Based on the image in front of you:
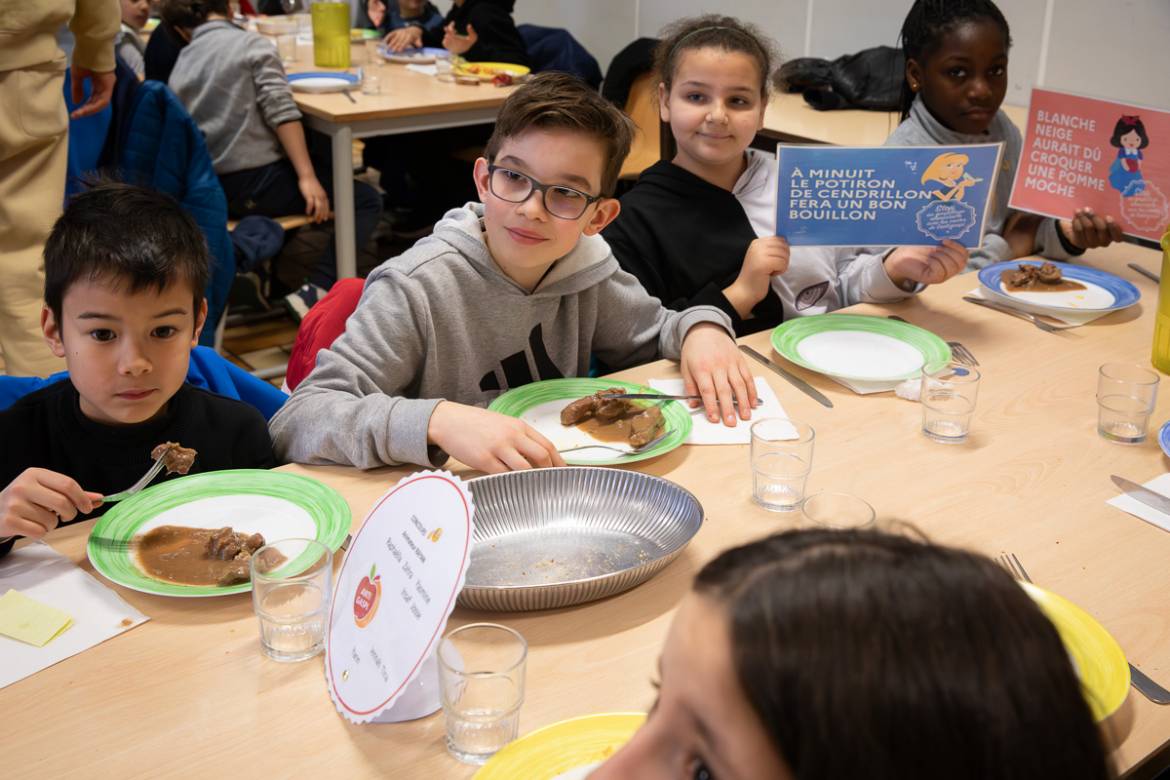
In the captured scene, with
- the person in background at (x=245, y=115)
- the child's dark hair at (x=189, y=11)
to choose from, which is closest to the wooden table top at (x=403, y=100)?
the person in background at (x=245, y=115)

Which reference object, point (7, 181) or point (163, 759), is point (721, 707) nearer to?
point (163, 759)

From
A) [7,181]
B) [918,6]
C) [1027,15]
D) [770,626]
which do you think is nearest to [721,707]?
[770,626]

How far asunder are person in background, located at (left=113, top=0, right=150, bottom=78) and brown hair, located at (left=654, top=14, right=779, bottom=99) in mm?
2668

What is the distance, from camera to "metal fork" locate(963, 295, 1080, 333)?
2143 millimetres

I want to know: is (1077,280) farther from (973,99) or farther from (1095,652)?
(1095,652)

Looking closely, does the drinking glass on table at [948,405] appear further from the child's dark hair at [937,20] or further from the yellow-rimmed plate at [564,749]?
the child's dark hair at [937,20]

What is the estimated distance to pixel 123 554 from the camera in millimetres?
1263

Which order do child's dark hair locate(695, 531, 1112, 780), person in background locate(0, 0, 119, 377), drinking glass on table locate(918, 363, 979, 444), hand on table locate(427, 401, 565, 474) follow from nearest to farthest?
child's dark hair locate(695, 531, 1112, 780), hand on table locate(427, 401, 565, 474), drinking glass on table locate(918, 363, 979, 444), person in background locate(0, 0, 119, 377)

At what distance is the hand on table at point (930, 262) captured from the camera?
2162mm

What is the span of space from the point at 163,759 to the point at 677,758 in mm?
570

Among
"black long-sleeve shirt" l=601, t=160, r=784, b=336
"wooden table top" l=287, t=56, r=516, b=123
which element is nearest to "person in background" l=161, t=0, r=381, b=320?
"wooden table top" l=287, t=56, r=516, b=123

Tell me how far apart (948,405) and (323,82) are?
10.7ft

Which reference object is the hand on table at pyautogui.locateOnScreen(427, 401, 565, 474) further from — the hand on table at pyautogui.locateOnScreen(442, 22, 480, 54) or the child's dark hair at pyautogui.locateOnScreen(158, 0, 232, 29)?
the hand on table at pyautogui.locateOnScreen(442, 22, 480, 54)

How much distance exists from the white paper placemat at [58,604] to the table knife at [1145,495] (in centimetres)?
133
